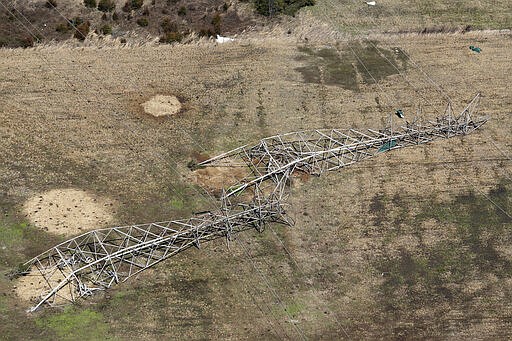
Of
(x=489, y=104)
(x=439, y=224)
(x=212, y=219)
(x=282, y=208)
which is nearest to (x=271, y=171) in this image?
(x=282, y=208)

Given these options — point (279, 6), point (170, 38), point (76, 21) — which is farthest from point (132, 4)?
point (279, 6)

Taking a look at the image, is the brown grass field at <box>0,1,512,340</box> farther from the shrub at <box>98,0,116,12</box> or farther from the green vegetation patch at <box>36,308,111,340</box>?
the shrub at <box>98,0,116,12</box>

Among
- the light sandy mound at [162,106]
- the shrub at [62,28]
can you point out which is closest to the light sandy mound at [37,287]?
the light sandy mound at [162,106]

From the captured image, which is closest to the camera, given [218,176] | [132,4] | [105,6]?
[218,176]

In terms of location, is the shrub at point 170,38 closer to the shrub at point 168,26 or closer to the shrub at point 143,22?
the shrub at point 168,26

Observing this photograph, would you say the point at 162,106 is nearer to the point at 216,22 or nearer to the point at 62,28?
the point at 216,22

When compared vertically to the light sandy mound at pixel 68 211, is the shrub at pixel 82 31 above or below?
above
